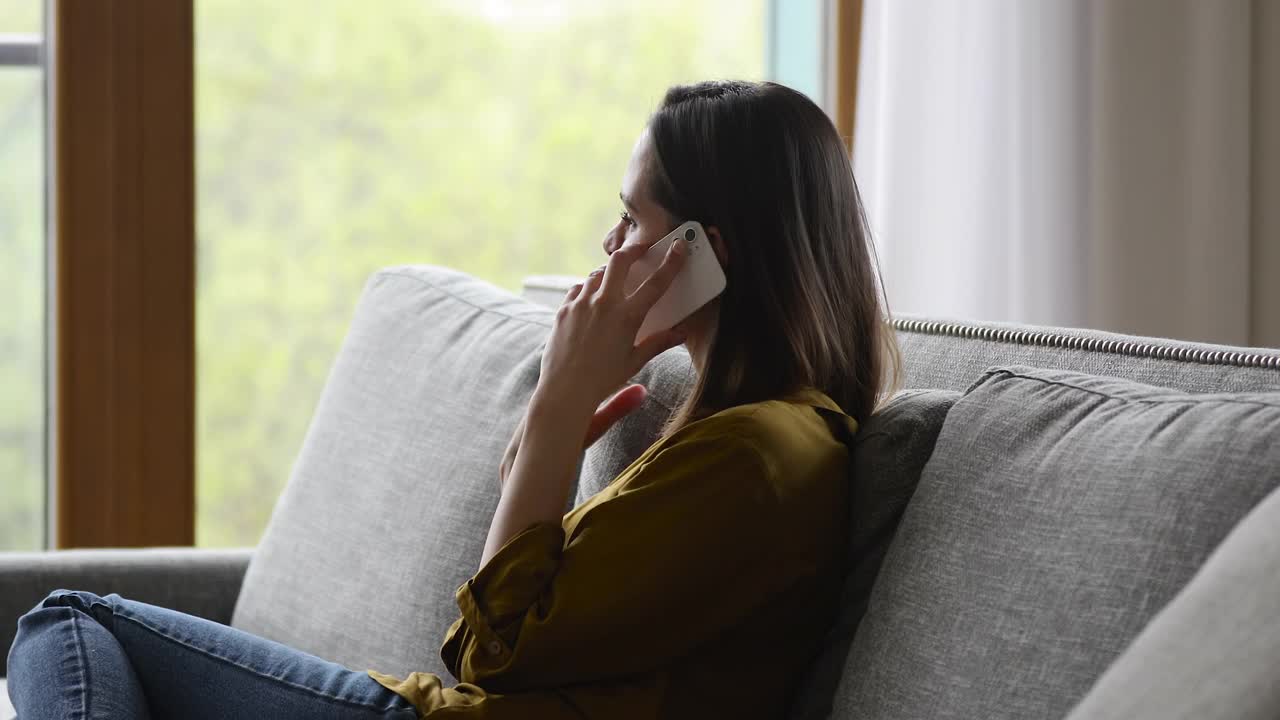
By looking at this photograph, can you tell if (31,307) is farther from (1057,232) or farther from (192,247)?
(1057,232)

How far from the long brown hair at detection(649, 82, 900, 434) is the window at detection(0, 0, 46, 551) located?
168 centimetres

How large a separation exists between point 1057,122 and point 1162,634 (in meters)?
1.80

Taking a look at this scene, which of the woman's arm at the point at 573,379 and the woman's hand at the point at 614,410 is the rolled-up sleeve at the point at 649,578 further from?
the woman's hand at the point at 614,410

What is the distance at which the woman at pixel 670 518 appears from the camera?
1049 millimetres

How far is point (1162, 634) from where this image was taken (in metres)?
0.63

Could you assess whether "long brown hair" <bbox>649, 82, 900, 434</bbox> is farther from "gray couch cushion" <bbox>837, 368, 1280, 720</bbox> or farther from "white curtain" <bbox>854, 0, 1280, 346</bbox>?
"white curtain" <bbox>854, 0, 1280, 346</bbox>

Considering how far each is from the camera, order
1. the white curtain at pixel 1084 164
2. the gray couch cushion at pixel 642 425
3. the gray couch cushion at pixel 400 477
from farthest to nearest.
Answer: the white curtain at pixel 1084 164, the gray couch cushion at pixel 400 477, the gray couch cushion at pixel 642 425

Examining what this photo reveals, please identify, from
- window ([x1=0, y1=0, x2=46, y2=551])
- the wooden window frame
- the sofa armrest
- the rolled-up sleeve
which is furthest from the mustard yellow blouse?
window ([x1=0, y1=0, x2=46, y2=551])

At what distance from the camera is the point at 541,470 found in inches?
46.4

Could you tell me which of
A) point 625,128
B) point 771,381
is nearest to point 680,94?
point 771,381

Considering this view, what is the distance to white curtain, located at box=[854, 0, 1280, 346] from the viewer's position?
2.21 meters

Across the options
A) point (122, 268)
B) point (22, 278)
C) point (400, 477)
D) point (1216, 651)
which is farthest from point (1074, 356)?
point (22, 278)

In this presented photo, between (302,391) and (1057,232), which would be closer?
(1057,232)

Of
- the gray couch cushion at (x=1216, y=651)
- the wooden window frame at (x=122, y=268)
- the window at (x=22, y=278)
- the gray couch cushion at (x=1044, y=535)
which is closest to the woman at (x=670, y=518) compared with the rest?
the gray couch cushion at (x=1044, y=535)
